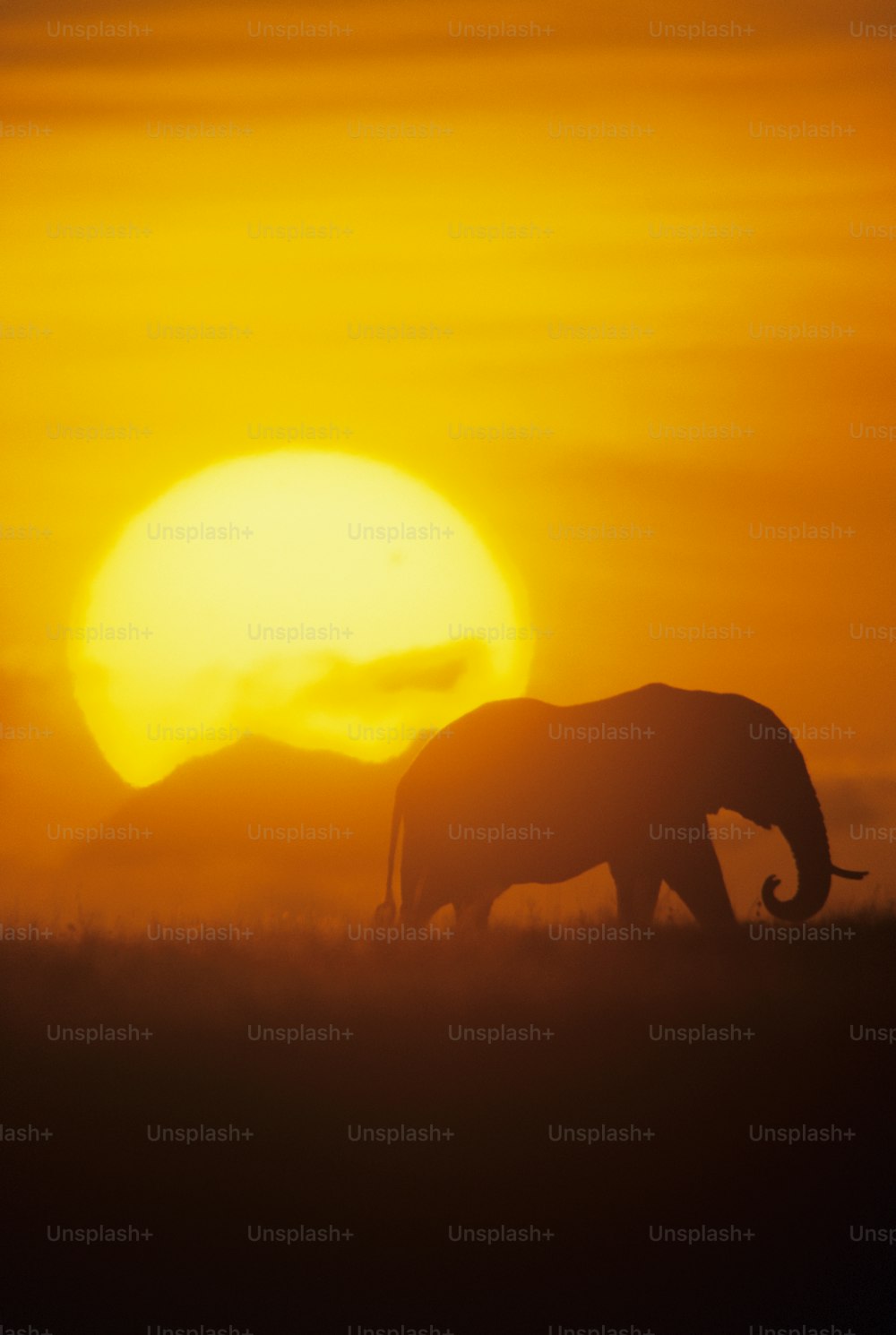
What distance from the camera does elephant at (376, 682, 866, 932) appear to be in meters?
11.5

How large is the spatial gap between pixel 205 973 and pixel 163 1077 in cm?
158

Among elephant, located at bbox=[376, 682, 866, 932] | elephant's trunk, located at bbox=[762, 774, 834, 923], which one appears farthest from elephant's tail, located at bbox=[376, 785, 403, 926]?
elephant's trunk, located at bbox=[762, 774, 834, 923]

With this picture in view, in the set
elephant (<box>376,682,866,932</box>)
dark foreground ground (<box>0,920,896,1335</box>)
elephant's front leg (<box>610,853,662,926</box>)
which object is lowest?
dark foreground ground (<box>0,920,896,1335</box>)

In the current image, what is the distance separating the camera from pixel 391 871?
11867 millimetres

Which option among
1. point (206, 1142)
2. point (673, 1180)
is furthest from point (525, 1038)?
point (206, 1142)

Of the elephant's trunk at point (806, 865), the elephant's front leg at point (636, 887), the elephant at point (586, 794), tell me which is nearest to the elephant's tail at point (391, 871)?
the elephant at point (586, 794)

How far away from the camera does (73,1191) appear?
23.3 ft

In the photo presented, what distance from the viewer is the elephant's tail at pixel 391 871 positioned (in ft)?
36.9

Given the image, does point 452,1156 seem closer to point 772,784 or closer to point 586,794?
point 586,794

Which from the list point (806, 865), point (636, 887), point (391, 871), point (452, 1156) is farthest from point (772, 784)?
point (452, 1156)

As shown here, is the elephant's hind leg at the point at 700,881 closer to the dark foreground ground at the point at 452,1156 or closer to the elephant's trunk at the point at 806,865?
the elephant's trunk at the point at 806,865

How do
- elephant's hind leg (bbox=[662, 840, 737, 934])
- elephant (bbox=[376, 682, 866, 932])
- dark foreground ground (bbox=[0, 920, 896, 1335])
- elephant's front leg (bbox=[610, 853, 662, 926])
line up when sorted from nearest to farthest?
1. dark foreground ground (bbox=[0, 920, 896, 1335])
2. elephant's hind leg (bbox=[662, 840, 737, 934])
3. elephant's front leg (bbox=[610, 853, 662, 926])
4. elephant (bbox=[376, 682, 866, 932])

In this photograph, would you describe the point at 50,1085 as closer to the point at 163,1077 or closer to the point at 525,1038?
the point at 163,1077

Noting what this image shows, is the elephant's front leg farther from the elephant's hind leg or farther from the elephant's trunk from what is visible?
the elephant's trunk
